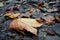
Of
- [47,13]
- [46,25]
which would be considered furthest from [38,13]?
[46,25]

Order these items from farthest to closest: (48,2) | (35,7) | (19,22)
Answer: (48,2) → (35,7) → (19,22)

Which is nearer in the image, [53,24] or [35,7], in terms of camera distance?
[53,24]

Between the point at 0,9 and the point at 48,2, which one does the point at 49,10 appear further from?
the point at 0,9

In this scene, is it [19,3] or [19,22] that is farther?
[19,3]

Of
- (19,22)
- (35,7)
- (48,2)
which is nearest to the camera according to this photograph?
(19,22)

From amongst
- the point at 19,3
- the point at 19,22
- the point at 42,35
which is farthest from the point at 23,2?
the point at 42,35

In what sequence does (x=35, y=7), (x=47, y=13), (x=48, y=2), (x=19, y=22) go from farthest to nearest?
(x=48, y=2), (x=35, y=7), (x=47, y=13), (x=19, y=22)

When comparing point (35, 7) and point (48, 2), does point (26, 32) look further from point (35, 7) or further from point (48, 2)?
point (48, 2)

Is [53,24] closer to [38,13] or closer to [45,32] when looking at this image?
[45,32]

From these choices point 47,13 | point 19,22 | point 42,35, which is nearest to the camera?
point 42,35
